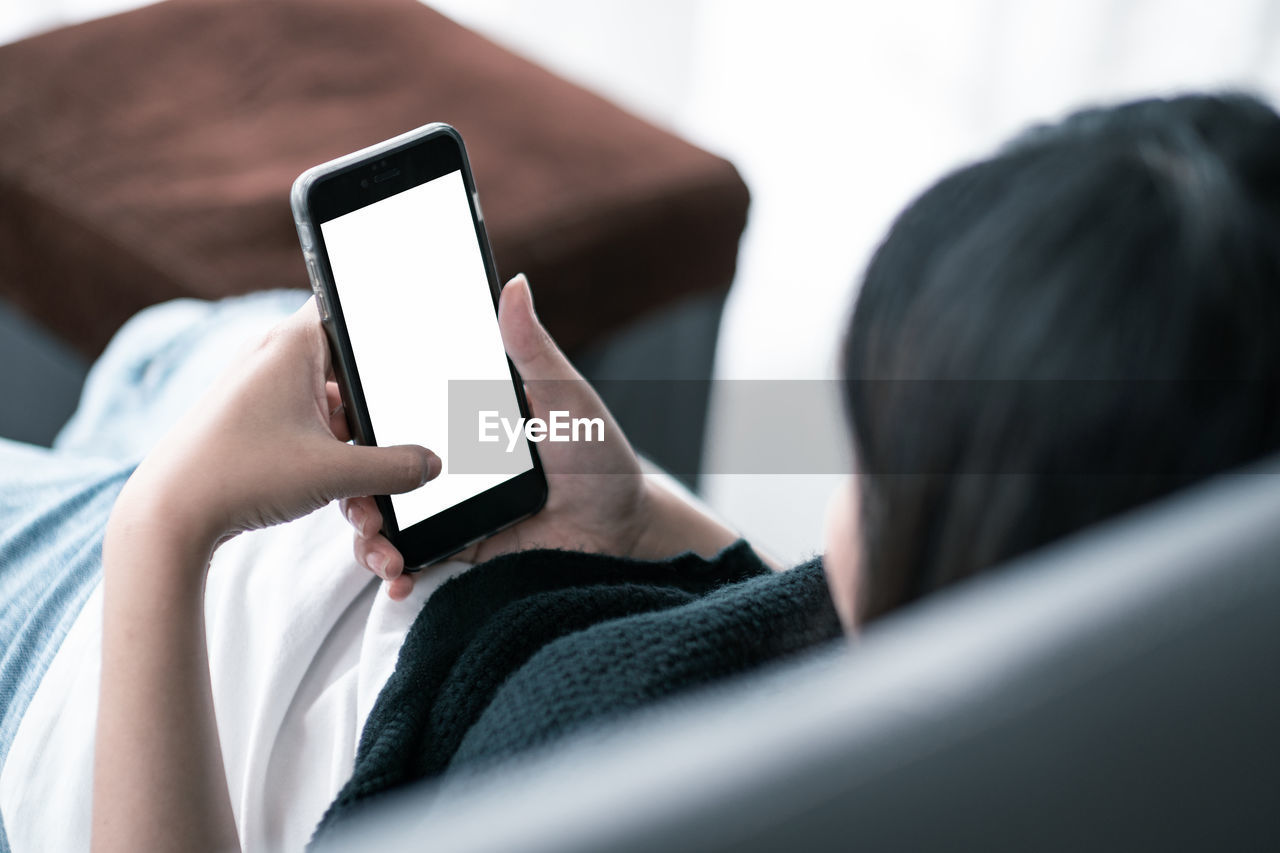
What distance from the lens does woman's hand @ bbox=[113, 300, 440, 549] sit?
0.47 meters

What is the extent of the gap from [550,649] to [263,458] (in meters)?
0.16

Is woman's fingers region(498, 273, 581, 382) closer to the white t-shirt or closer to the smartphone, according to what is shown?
the smartphone

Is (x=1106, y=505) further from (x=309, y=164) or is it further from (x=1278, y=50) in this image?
(x=1278, y=50)

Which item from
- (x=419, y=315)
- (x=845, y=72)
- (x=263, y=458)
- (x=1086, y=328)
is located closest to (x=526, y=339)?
(x=419, y=315)

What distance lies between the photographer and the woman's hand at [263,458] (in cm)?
47

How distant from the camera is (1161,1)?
207 centimetres

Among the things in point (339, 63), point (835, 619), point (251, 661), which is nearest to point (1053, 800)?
point (835, 619)

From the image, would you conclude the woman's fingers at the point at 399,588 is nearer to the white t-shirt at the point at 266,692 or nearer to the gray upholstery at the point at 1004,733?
the white t-shirt at the point at 266,692

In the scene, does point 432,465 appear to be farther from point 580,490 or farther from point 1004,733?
point 1004,733

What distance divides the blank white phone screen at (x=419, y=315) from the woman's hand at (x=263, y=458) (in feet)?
0.10

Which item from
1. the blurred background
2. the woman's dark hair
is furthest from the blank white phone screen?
the blurred background

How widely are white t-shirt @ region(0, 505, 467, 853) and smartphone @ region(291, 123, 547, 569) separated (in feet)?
0.16

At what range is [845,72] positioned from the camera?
2.21 meters

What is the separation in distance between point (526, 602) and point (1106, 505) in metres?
0.28
